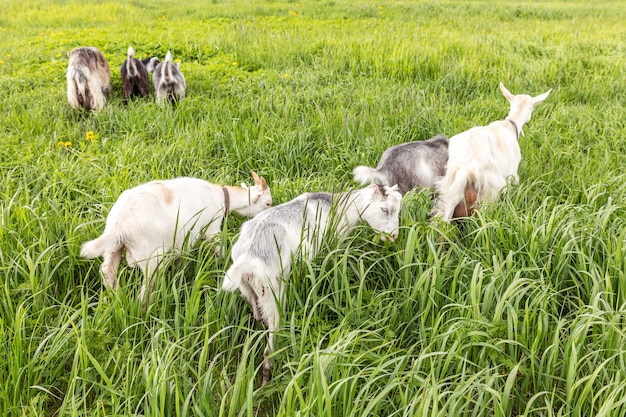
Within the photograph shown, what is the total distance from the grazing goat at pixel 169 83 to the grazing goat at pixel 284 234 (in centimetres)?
340

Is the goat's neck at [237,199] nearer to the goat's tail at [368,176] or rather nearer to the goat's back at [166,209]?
the goat's back at [166,209]

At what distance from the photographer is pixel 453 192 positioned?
3436 millimetres

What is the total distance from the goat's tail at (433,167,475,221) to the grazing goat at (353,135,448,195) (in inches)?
10.7

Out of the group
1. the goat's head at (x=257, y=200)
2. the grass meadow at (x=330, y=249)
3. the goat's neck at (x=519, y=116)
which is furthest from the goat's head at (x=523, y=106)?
the goat's head at (x=257, y=200)

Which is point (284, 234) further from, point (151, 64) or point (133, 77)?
point (151, 64)

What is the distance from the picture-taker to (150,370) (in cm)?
216

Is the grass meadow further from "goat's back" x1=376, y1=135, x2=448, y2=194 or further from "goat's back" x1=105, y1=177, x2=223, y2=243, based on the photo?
"goat's back" x1=376, y1=135, x2=448, y2=194

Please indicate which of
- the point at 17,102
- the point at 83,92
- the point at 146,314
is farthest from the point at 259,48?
the point at 146,314

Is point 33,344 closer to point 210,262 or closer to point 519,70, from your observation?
point 210,262

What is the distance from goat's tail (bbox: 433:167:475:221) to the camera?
343 cm

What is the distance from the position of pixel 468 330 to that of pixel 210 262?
1.45 m


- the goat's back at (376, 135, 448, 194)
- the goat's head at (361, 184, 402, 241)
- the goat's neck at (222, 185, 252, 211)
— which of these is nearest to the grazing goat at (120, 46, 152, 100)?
the goat's neck at (222, 185, 252, 211)

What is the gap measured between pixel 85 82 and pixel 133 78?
2.10 feet

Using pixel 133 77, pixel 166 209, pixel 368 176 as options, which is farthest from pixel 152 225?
pixel 133 77
